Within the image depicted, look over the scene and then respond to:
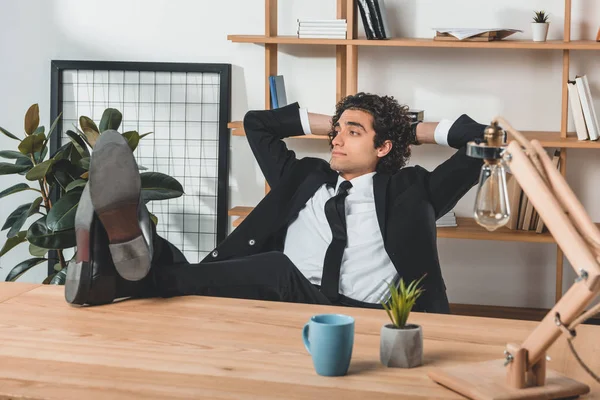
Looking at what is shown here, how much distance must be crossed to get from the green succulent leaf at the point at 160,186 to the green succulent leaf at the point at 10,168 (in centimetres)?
48

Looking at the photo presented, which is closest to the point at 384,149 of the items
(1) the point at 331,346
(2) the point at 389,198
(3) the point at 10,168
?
(2) the point at 389,198

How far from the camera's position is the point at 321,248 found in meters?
2.58

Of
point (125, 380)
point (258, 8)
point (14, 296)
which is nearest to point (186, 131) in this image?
point (258, 8)

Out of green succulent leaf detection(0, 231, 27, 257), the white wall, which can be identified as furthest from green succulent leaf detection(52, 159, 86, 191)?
the white wall

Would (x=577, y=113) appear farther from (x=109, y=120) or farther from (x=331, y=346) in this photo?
(x=331, y=346)

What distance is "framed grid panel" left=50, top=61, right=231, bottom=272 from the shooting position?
397cm

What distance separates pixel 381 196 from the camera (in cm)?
256

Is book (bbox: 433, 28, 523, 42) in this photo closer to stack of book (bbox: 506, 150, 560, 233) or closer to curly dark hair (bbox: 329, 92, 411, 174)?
stack of book (bbox: 506, 150, 560, 233)

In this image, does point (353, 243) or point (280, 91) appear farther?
point (280, 91)

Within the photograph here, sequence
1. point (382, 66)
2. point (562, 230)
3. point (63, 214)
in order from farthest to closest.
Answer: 1. point (382, 66)
2. point (63, 214)
3. point (562, 230)

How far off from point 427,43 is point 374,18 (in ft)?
0.85

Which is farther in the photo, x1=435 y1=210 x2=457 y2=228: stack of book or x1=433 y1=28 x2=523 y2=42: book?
x1=435 y1=210 x2=457 y2=228: stack of book

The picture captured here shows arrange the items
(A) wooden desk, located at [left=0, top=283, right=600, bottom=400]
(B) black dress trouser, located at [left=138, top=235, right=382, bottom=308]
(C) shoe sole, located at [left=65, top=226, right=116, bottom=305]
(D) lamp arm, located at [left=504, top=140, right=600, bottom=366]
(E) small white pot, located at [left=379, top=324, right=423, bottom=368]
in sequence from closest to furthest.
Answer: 1. (D) lamp arm, located at [left=504, top=140, right=600, bottom=366]
2. (A) wooden desk, located at [left=0, top=283, right=600, bottom=400]
3. (E) small white pot, located at [left=379, top=324, right=423, bottom=368]
4. (C) shoe sole, located at [left=65, top=226, right=116, bottom=305]
5. (B) black dress trouser, located at [left=138, top=235, right=382, bottom=308]

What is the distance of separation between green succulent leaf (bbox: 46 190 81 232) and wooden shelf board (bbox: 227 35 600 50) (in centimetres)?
101
